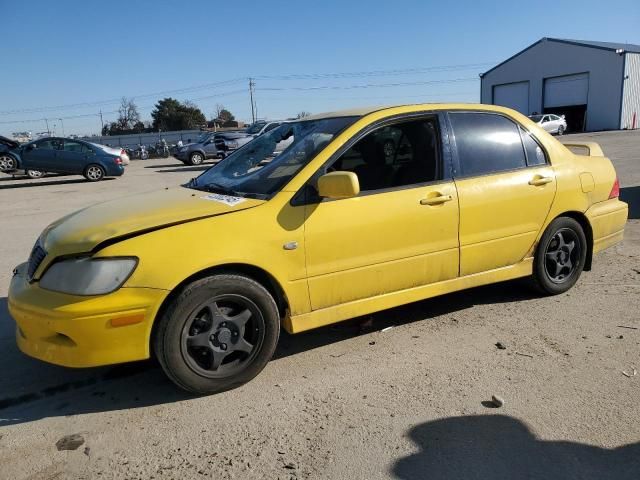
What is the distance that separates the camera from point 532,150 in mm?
4457

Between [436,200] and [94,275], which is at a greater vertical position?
[436,200]

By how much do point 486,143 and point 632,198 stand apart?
6.44m

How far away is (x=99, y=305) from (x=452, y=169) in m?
2.63

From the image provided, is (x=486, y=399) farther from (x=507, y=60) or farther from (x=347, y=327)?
(x=507, y=60)

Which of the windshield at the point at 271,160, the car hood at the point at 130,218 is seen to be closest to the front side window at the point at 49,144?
the windshield at the point at 271,160

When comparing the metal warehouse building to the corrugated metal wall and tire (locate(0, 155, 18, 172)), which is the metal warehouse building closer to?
the corrugated metal wall

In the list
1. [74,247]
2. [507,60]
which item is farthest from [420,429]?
[507,60]

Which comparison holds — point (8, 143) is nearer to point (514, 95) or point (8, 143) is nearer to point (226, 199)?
point (226, 199)

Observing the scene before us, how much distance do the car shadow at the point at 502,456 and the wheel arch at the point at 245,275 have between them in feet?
3.82

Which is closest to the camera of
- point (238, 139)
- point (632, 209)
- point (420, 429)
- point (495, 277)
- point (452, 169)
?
point (420, 429)

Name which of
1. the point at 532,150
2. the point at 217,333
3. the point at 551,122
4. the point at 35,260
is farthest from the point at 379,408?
the point at 551,122

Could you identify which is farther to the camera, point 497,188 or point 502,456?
point 497,188

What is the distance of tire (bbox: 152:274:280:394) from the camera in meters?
3.05

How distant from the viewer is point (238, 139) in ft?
84.9
